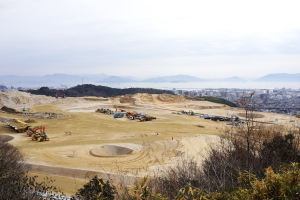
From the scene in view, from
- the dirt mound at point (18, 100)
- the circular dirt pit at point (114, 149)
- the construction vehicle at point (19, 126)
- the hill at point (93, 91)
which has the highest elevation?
the hill at point (93, 91)

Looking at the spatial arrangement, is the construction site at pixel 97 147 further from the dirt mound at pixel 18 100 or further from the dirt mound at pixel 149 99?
the dirt mound at pixel 149 99

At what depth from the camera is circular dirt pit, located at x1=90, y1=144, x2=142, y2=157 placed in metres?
19.8

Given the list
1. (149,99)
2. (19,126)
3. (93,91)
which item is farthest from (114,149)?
(93,91)

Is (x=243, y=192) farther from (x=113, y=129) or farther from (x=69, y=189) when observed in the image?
(x=113, y=129)

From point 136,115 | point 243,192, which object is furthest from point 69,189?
point 136,115

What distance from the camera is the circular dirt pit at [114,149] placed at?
1978 cm

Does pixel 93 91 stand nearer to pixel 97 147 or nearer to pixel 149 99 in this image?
pixel 149 99

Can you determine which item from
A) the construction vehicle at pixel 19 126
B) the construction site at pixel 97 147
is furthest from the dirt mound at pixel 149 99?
the construction vehicle at pixel 19 126

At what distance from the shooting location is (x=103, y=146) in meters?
21.2

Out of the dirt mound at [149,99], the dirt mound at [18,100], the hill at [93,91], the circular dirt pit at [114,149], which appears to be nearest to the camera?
the circular dirt pit at [114,149]

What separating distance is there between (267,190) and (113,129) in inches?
1137

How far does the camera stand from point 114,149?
67.6 feet

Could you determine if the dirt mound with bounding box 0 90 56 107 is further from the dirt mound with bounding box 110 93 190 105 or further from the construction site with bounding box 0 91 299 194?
the construction site with bounding box 0 91 299 194

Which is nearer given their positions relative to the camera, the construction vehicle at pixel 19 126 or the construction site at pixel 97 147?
the construction site at pixel 97 147
